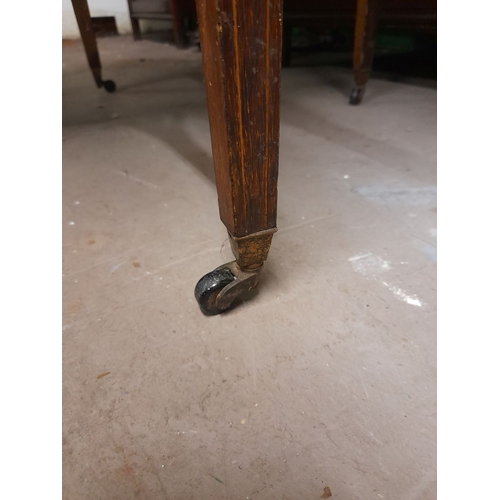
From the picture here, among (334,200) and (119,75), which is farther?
(119,75)

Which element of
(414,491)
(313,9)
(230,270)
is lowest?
(414,491)

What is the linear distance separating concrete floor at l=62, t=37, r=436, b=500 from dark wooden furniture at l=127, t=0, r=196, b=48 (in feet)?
9.47

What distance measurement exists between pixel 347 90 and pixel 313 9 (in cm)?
52

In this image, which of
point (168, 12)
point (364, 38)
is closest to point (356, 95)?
point (364, 38)

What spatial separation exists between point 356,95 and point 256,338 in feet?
5.13

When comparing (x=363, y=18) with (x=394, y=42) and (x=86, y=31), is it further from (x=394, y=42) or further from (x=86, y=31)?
(x=394, y=42)

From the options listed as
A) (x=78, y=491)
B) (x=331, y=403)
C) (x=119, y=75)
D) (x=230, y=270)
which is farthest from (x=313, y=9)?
(x=78, y=491)

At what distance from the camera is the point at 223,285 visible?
642mm

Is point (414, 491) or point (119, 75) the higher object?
point (119, 75)

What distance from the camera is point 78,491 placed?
0.46m

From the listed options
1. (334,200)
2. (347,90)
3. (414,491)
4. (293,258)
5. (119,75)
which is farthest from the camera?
(119,75)

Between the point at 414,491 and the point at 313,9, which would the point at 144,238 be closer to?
the point at 414,491

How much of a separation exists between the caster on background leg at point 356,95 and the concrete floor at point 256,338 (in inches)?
24.2

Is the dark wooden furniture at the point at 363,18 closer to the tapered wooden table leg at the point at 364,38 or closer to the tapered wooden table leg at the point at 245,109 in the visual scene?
the tapered wooden table leg at the point at 364,38
